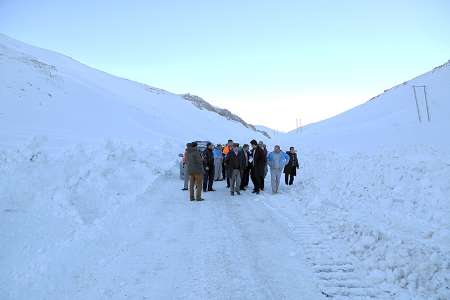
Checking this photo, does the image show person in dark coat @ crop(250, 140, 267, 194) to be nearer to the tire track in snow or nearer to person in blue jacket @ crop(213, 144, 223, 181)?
person in blue jacket @ crop(213, 144, 223, 181)

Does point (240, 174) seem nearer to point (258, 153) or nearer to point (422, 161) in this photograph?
point (258, 153)

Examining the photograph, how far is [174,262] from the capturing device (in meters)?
6.31

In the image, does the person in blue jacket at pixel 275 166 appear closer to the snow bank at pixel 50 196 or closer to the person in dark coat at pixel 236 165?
the person in dark coat at pixel 236 165

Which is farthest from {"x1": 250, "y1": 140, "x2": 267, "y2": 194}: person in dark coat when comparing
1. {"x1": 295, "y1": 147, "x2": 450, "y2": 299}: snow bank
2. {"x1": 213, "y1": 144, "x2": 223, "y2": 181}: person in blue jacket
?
{"x1": 213, "y1": 144, "x2": 223, "y2": 181}: person in blue jacket

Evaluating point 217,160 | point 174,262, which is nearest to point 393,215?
point 174,262

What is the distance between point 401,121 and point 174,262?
39661mm

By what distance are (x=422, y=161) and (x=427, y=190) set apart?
6248 mm

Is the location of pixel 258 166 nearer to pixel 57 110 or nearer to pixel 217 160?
pixel 217 160

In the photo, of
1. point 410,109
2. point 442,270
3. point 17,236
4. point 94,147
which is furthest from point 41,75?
point 410,109

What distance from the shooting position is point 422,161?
1802 cm

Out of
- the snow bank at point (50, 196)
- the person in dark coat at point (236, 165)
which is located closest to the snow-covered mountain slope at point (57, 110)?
the snow bank at point (50, 196)

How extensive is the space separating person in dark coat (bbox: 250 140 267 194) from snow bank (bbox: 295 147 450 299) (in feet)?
4.80

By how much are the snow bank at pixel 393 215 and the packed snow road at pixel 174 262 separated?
1.06 m

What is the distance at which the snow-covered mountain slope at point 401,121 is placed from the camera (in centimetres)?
3062
